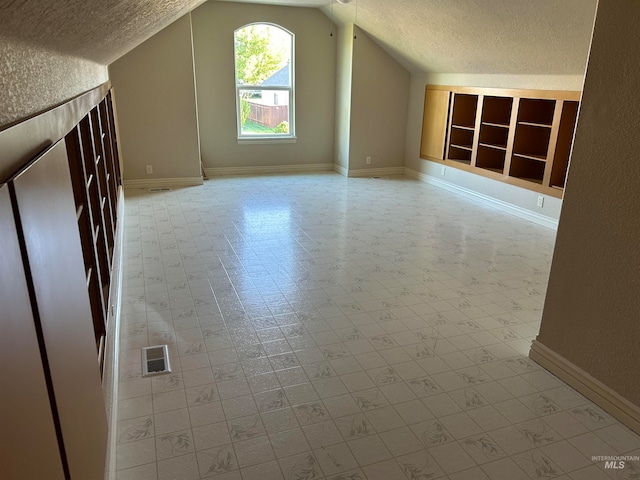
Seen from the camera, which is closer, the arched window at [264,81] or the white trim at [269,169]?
the arched window at [264,81]

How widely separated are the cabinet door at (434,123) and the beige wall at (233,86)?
1.55 meters

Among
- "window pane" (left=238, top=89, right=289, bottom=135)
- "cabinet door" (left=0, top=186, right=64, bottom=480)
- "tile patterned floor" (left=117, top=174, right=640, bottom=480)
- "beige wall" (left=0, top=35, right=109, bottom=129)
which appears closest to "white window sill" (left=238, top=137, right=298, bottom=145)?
"window pane" (left=238, top=89, right=289, bottom=135)

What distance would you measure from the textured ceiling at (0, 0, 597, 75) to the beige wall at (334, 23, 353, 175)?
292 millimetres

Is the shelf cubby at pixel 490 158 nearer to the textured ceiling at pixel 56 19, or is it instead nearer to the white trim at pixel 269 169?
the white trim at pixel 269 169

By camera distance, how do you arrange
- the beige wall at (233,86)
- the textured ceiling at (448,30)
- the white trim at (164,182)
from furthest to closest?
the beige wall at (233,86) → the white trim at (164,182) → the textured ceiling at (448,30)

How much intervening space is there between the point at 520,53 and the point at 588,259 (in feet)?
11.1

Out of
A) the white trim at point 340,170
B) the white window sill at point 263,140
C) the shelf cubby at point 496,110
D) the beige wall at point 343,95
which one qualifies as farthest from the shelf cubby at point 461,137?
the white window sill at point 263,140

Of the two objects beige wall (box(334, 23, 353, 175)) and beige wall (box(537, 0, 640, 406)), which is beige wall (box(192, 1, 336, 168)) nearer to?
beige wall (box(334, 23, 353, 175))

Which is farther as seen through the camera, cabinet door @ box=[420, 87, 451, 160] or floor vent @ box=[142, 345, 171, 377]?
cabinet door @ box=[420, 87, 451, 160]

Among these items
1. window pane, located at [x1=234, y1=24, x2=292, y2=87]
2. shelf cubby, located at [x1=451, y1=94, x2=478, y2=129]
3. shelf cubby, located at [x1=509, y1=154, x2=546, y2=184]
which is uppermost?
window pane, located at [x1=234, y1=24, x2=292, y2=87]

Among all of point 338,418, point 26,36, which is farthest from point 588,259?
point 26,36

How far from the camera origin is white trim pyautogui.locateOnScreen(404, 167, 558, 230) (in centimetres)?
521

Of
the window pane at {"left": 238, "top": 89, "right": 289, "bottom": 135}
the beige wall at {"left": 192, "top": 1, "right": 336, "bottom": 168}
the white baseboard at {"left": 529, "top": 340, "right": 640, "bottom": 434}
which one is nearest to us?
the white baseboard at {"left": 529, "top": 340, "right": 640, "bottom": 434}

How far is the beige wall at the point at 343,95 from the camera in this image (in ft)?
22.9
